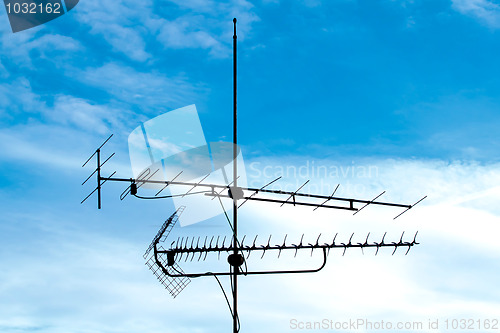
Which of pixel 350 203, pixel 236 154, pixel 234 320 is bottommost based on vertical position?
pixel 234 320

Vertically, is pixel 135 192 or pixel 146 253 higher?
pixel 135 192

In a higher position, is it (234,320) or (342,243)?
(342,243)

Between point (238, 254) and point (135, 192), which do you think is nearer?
point (135, 192)

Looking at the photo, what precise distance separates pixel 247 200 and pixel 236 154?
89cm

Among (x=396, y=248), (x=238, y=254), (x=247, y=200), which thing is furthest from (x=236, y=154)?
(x=396, y=248)

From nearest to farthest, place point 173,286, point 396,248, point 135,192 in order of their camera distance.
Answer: point 135,192
point 173,286
point 396,248

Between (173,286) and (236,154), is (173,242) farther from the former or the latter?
(236,154)

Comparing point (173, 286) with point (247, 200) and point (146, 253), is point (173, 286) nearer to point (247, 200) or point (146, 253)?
point (146, 253)

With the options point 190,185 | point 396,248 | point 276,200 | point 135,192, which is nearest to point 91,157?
point 135,192

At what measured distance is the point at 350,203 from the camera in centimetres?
1051

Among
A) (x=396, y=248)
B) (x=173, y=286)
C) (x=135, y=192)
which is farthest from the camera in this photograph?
(x=396, y=248)

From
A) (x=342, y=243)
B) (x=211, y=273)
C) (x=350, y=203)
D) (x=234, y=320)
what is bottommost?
(x=234, y=320)

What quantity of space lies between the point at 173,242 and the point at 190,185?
1.19 m

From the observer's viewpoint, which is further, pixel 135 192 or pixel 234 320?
pixel 234 320
